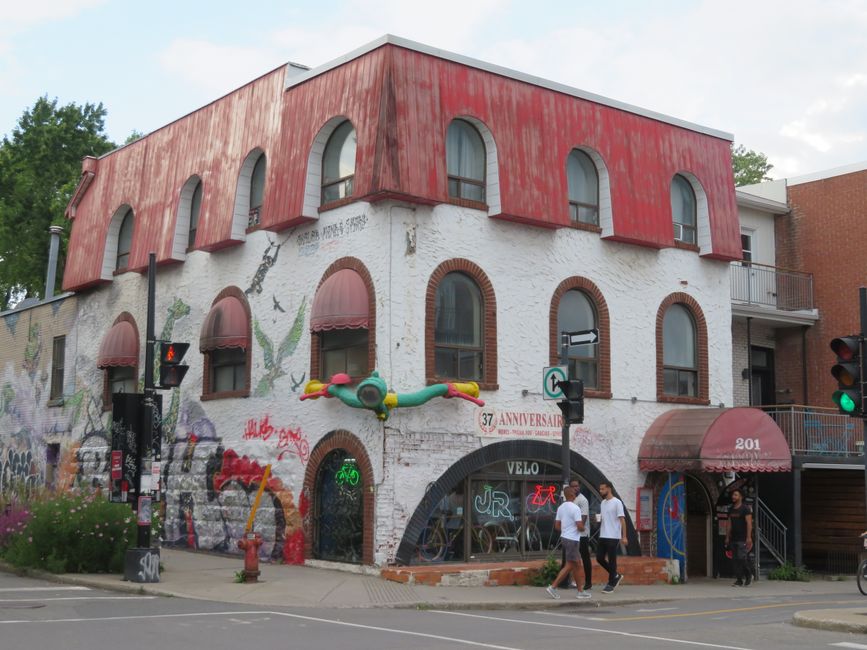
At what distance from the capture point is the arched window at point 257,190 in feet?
75.4

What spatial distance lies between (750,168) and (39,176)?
3159 centimetres

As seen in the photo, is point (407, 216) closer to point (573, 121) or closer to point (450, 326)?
point (450, 326)

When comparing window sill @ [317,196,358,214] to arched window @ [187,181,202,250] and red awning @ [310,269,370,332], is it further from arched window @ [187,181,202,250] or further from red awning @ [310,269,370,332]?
arched window @ [187,181,202,250]

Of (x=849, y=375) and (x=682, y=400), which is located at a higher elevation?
(x=682, y=400)

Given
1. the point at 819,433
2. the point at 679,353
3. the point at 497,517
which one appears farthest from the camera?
the point at 819,433

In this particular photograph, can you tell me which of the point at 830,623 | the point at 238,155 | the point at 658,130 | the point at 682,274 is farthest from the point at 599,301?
the point at 830,623

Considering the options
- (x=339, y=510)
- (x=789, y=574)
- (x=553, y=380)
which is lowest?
(x=789, y=574)

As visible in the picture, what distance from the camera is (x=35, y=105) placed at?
145 feet

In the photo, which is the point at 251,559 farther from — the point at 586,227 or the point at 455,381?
the point at 586,227

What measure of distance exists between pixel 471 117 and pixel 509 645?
443 inches

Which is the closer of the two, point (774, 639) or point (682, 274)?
point (774, 639)

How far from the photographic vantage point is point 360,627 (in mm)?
13039

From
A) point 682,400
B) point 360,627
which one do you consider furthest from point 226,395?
point 360,627

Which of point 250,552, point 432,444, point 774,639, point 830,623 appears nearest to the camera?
point 774,639
